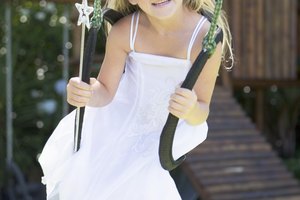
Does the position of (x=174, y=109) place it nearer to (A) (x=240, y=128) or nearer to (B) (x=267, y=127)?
(A) (x=240, y=128)

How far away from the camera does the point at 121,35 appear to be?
→ 6.68 feet

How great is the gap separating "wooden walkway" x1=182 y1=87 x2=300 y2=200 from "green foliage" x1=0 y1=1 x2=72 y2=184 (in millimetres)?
2400

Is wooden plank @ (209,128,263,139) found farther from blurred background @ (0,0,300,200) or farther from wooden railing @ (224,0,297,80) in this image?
wooden railing @ (224,0,297,80)

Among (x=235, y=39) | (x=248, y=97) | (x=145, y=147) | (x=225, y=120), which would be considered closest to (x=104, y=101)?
(x=145, y=147)

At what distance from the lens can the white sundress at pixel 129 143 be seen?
197cm

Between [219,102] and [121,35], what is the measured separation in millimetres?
3841

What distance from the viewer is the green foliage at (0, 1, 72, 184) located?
7625 millimetres

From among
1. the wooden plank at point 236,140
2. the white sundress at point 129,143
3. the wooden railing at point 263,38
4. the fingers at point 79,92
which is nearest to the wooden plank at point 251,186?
the wooden plank at point 236,140

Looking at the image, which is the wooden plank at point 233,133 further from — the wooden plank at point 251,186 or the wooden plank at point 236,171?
the wooden plank at point 251,186

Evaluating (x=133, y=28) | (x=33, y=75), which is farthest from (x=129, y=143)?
(x=33, y=75)

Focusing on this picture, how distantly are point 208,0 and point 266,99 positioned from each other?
26.1ft

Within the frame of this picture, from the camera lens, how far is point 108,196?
6.44 ft

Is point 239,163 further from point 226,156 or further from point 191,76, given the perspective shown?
point 191,76

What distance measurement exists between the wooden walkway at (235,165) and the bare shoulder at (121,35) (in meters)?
2.92
